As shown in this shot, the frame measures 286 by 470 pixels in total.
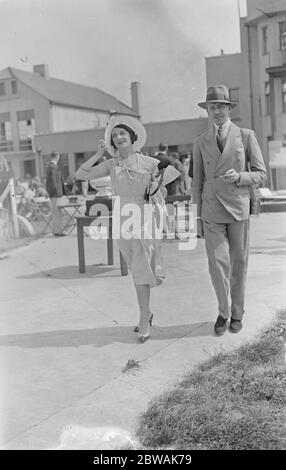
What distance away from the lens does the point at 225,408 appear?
10.5ft

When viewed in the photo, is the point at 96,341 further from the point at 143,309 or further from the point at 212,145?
the point at 212,145

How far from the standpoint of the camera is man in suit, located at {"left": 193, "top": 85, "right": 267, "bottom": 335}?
454 centimetres

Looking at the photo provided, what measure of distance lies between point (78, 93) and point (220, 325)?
24.4 ft

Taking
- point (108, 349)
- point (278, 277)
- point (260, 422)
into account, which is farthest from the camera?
point (278, 277)

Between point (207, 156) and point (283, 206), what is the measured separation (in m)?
8.43

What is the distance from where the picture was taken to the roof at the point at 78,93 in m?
6.25

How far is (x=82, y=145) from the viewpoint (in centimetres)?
2700

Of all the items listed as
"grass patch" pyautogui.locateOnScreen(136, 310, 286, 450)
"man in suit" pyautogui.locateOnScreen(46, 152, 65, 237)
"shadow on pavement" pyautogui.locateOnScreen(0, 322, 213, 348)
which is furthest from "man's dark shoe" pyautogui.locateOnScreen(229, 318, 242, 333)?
"man in suit" pyautogui.locateOnScreen(46, 152, 65, 237)

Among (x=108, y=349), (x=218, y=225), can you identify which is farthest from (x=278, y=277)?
(x=108, y=349)

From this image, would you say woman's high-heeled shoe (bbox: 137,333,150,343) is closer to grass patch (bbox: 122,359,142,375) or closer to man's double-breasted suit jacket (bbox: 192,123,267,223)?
grass patch (bbox: 122,359,142,375)

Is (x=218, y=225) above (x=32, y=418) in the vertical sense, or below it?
above

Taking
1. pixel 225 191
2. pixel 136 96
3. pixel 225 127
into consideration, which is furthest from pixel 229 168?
pixel 136 96

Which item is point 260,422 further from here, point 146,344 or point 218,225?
point 218,225
